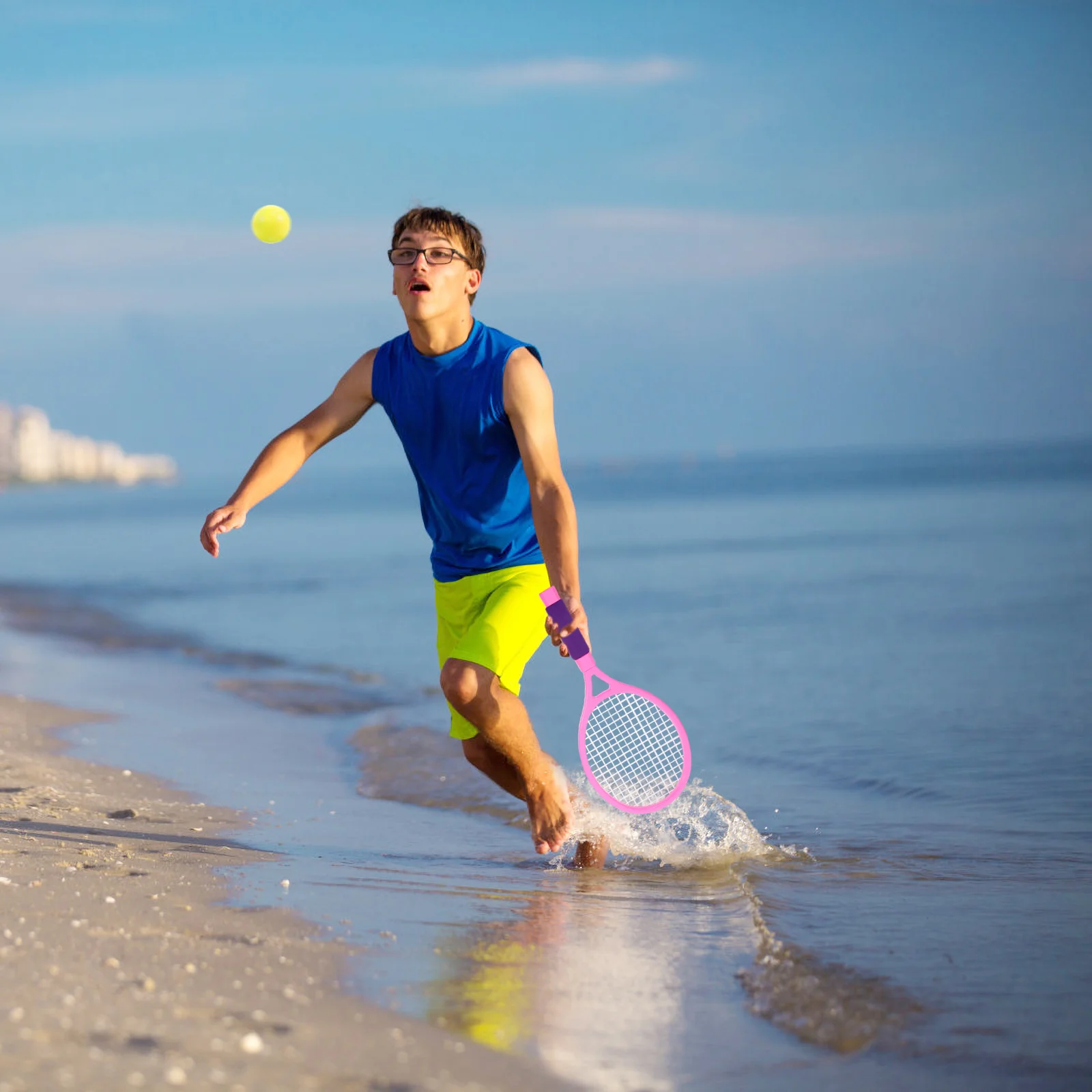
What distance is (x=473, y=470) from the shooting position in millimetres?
4832

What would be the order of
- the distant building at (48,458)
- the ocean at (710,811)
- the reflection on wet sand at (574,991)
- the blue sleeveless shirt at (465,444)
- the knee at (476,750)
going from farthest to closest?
the distant building at (48,458) → the knee at (476,750) → the blue sleeveless shirt at (465,444) → the ocean at (710,811) → the reflection on wet sand at (574,991)

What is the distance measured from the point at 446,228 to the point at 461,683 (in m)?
1.64

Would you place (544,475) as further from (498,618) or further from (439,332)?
(439,332)

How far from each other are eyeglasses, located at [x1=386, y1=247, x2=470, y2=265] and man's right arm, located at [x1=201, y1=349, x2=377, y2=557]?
412 mm

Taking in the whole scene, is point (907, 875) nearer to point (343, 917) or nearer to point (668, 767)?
point (668, 767)

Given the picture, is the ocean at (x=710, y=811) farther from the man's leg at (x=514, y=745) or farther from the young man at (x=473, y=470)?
the young man at (x=473, y=470)

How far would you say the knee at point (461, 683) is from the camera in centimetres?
476

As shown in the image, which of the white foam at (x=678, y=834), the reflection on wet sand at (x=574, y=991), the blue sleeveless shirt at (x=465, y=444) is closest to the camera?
the reflection on wet sand at (x=574, y=991)

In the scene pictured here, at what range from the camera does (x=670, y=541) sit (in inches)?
1257

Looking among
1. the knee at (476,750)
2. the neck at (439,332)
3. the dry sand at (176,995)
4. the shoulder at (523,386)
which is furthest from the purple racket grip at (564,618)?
the dry sand at (176,995)

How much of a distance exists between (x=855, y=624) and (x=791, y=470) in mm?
107447

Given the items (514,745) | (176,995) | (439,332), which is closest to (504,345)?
(439,332)

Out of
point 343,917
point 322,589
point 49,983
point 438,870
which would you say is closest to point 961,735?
point 438,870

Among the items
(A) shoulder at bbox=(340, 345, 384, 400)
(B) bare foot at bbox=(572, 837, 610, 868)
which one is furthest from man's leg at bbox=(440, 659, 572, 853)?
(A) shoulder at bbox=(340, 345, 384, 400)
